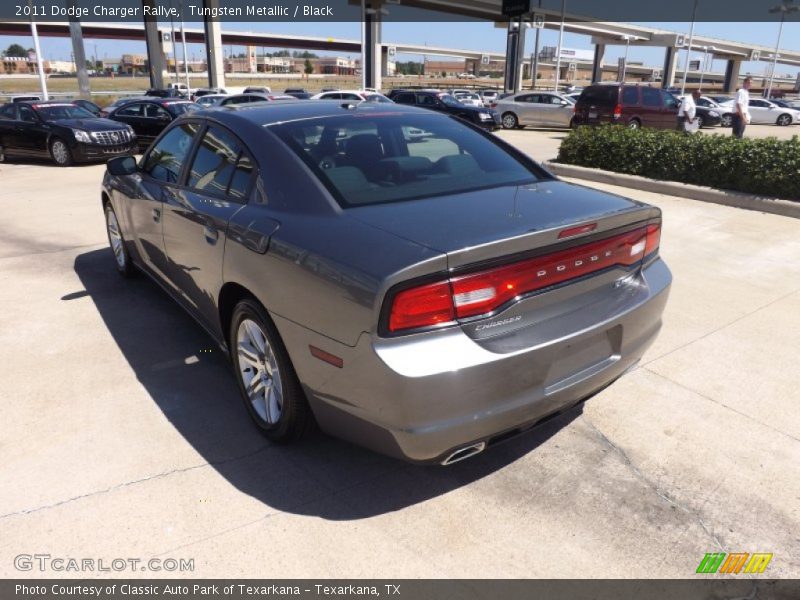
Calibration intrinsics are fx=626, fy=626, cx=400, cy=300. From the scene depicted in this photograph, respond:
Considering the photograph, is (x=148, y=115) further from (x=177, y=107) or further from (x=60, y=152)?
(x=60, y=152)

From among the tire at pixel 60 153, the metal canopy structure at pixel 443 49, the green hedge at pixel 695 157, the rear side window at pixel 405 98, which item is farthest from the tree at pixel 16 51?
the green hedge at pixel 695 157

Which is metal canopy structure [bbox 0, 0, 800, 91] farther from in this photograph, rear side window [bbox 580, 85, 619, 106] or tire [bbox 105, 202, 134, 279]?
tire [bbox 105, 202, 134, 279]

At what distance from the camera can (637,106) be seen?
19.2 metres

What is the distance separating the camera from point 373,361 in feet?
7.50

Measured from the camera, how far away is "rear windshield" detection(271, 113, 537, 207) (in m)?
3.01

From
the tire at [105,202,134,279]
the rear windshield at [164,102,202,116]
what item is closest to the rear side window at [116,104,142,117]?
the rear windshield at [164,102,202,116]

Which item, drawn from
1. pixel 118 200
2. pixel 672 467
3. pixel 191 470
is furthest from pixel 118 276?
pixel 672 467

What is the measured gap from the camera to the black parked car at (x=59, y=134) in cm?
1353

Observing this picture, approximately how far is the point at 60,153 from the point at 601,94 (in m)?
15.3

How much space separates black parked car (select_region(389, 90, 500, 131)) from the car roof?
1697 cm

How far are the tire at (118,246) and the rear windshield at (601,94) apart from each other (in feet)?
56.0

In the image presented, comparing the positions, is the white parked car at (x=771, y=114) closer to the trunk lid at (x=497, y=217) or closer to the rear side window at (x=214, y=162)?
the trunk lid at (x=497, y=217)
